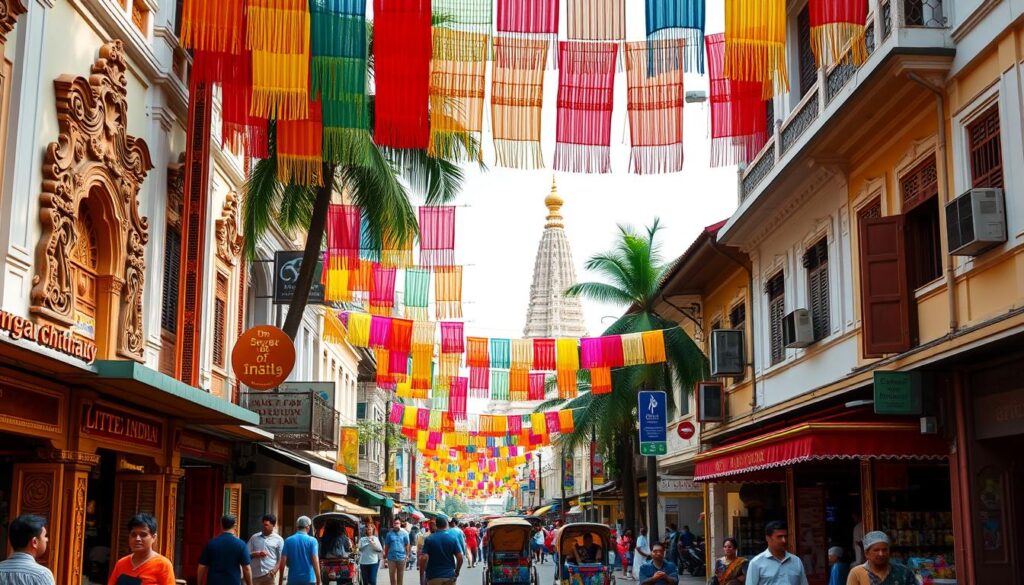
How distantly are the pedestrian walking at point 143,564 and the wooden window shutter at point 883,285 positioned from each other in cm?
1110

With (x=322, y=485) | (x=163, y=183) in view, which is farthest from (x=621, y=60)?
(x=322, y=485)

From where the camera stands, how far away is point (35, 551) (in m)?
6.98

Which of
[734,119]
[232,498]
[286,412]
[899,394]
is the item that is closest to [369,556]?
[232,498]

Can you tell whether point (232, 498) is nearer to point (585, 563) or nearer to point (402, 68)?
point (585, 563)

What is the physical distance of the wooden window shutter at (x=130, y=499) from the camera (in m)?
16.7

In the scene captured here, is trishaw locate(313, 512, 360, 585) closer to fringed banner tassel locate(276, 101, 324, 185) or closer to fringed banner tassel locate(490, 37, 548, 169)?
fringed banner tassel locate(276, 101, 324, 185)

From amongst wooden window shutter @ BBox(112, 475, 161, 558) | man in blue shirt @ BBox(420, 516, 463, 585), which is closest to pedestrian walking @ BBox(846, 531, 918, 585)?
man in blue shirt @ BBox(420, 516, 463, 585)

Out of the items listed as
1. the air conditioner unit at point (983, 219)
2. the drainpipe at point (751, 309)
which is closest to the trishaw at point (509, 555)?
the drainpipe at point (751, 309)

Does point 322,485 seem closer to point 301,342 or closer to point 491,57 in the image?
point 301,342

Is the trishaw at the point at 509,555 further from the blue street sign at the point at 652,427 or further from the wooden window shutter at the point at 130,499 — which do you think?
the wooden window shutter at the point at 130,499

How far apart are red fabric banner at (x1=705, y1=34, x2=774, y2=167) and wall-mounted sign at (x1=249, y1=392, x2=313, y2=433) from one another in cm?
1178

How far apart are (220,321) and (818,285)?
11.0 meters

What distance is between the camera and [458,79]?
45.1 feet

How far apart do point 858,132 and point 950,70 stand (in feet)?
9.29
